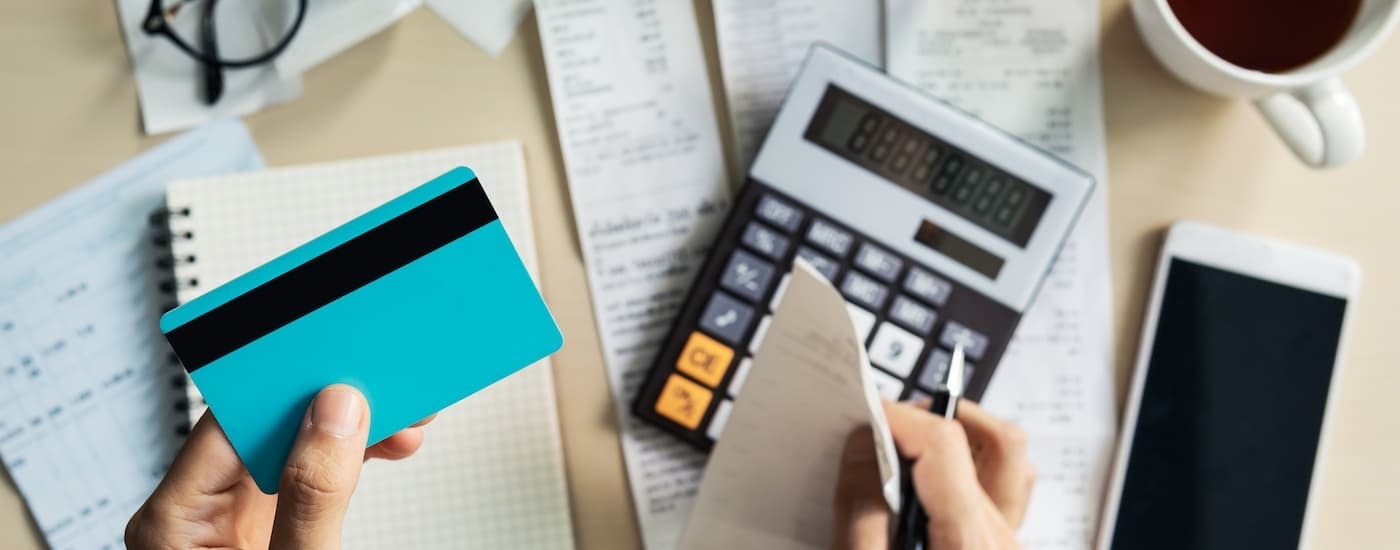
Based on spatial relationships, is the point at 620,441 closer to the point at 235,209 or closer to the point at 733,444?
the point at 733,444

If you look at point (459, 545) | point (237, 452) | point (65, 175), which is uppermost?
point (65, 175)

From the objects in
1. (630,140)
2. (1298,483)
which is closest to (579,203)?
(630,140)

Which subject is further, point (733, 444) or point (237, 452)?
point (733, 444)

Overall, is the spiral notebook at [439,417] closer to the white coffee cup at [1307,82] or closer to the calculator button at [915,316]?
the calculator button at [915,316]

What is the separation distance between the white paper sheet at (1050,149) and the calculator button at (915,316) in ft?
0.23

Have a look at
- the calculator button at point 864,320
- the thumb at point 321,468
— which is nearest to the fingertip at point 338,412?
the thumb at point 321,468

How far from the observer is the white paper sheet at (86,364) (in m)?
0.64

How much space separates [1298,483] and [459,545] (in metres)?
0.55

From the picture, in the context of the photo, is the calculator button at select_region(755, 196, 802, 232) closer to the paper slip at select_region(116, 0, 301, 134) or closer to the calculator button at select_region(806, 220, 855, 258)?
the calculator button at select_region(806, 220, 855, 258)

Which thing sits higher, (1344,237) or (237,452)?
(1344,237)

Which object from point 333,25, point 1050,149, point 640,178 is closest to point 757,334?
point 640,178

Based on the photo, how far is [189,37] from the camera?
2.14 feet

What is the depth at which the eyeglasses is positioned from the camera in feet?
2.11

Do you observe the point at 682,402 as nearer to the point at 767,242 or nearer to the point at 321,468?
the point at 767,242
